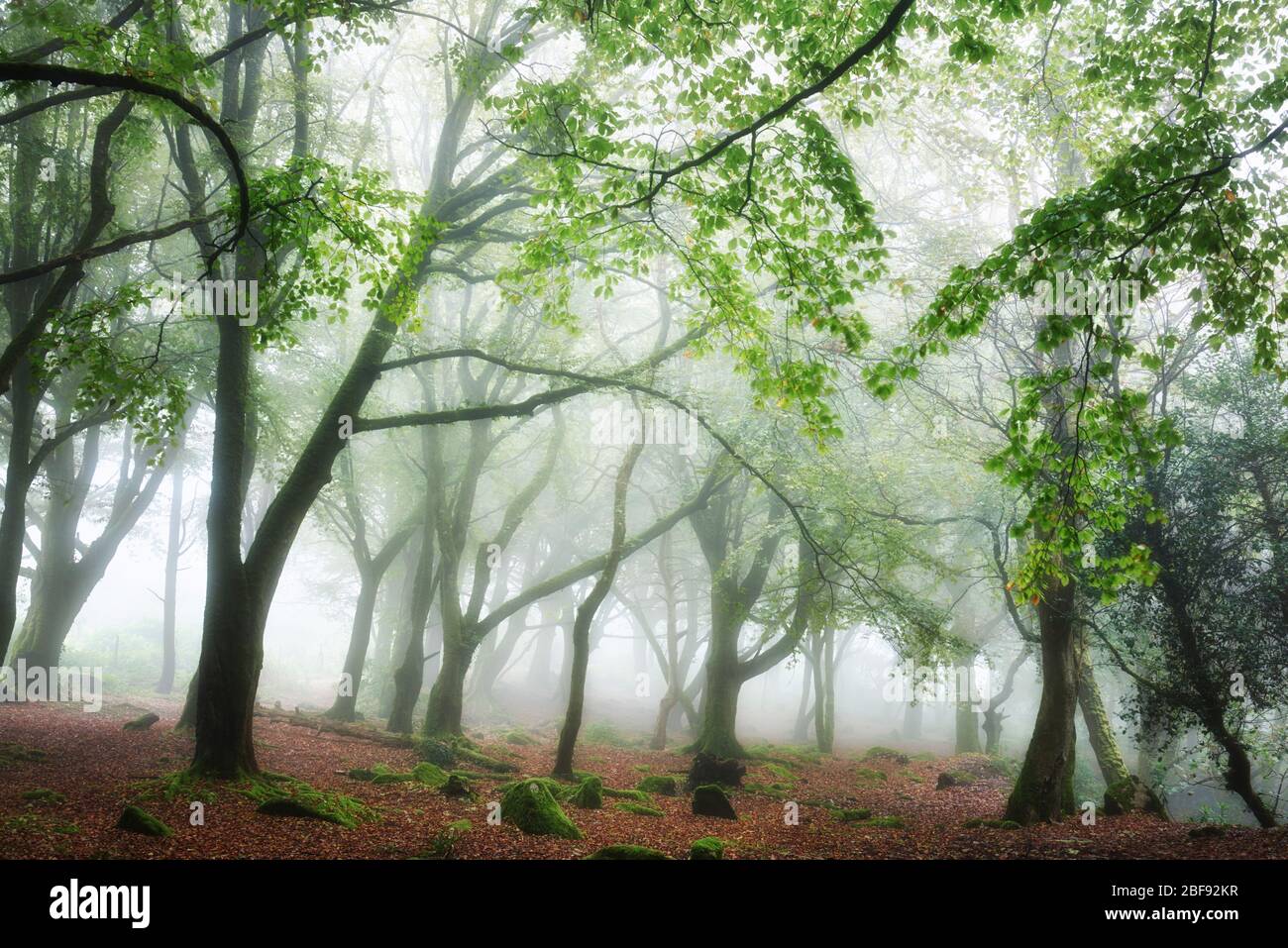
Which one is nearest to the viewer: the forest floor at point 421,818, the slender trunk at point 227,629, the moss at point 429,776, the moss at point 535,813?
the forest floor at point 421,818

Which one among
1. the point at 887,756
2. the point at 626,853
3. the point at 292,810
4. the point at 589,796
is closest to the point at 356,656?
the point at 589,796

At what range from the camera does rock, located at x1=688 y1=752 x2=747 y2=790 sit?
13836 millimetres

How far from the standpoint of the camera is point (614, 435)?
22375 mm

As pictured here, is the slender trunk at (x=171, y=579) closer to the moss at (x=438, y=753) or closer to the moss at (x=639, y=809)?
the moss at (x=438, y=753)

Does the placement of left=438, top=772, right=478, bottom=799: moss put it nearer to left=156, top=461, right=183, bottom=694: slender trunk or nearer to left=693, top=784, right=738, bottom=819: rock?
left=693, top=784, right=738, bottom=819: rock

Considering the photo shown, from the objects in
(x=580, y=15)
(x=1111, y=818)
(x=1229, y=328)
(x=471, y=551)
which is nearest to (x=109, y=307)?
(x=580, y=15)

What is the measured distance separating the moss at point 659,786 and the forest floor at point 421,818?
28 centimetres

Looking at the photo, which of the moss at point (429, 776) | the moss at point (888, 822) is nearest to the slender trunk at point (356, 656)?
the moss at point (429, 776)

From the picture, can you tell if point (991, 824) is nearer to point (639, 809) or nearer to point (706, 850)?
point (706, 850)

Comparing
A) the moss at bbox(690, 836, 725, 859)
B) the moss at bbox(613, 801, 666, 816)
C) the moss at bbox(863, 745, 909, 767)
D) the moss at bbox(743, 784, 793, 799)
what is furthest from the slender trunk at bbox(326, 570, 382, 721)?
the moss at bbox(863, 745, 909, 767)

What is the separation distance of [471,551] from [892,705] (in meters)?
35.5

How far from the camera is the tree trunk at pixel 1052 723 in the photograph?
10.5 meters

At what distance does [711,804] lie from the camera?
11.5 meters
